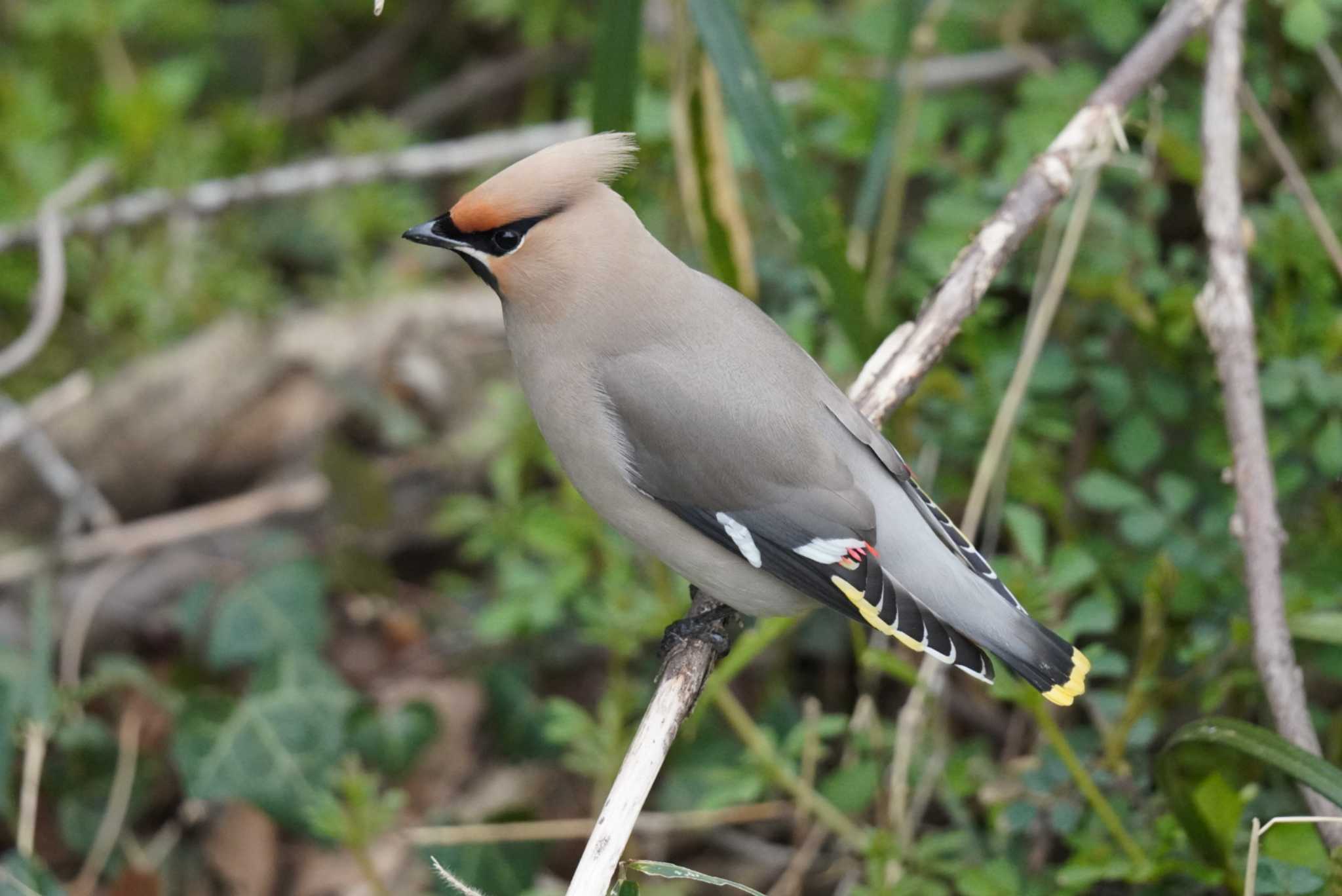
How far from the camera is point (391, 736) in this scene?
3.25 meters

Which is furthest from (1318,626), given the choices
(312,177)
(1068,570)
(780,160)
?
(312,177)

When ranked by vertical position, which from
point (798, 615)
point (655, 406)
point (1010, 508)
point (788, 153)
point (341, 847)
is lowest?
point (341, 847)

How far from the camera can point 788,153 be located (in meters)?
2.62

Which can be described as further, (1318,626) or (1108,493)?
(1108,493)

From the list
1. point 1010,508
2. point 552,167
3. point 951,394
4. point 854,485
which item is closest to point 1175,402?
point 951,394

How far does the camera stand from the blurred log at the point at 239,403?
4027mm

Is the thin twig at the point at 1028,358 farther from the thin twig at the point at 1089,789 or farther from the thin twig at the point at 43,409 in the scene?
the thin twig at the point at 43,409

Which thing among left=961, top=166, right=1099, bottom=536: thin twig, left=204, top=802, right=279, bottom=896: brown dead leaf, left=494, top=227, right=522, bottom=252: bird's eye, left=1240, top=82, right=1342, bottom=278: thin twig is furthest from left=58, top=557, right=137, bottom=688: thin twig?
left=1240, top=82, right=1342, bottom=278: thin twig

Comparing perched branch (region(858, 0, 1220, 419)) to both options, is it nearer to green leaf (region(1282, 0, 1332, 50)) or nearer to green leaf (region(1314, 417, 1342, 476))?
green leaf (region(1282, 0, 1332, 50))

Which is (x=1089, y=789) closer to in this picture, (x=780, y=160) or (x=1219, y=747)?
(x=1219, y=747)

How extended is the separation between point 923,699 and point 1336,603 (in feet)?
2.45

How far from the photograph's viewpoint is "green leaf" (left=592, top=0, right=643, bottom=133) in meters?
2.56

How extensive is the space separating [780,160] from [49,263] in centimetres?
205

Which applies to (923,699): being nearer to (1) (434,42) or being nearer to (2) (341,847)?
(2) (341,847)
